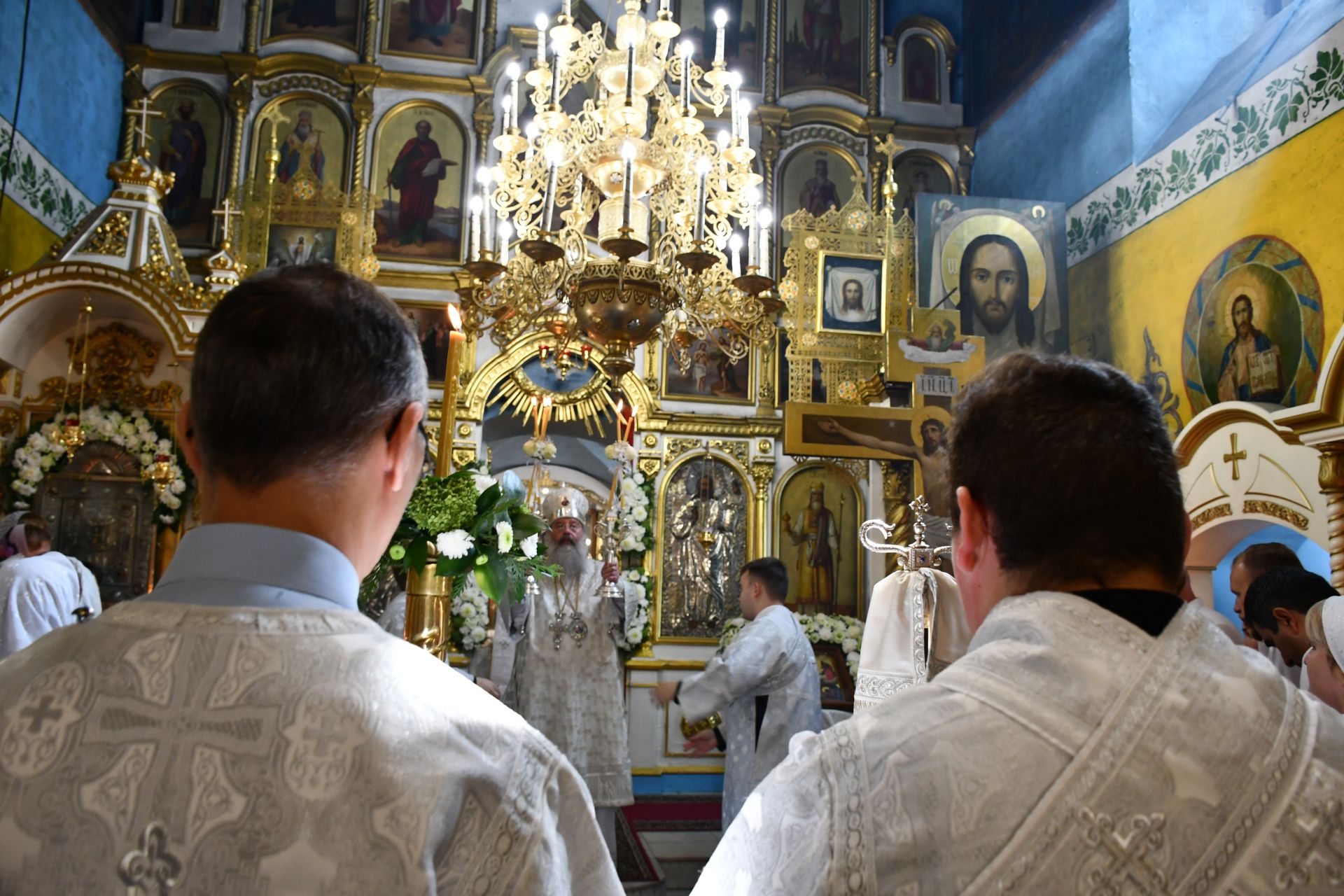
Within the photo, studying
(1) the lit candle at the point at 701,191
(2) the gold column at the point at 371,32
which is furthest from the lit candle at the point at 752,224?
(2) the gold column at the point at 371,32

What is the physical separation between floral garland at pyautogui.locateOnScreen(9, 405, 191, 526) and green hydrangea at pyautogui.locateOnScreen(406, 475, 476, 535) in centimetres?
573

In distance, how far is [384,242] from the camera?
10.0m

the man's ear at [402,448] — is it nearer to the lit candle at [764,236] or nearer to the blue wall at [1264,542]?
the lit candle at [764,236]

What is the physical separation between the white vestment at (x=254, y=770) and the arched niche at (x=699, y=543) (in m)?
8.72

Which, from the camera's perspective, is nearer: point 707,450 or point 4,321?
point 4,321

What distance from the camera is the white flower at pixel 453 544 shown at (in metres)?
2.86

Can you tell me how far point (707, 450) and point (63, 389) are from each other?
558cm

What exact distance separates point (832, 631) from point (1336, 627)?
6.92 meters

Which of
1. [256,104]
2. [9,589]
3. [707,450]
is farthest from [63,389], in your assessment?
[707,450]

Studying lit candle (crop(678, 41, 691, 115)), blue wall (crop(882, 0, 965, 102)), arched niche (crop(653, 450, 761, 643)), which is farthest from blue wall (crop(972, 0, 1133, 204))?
lit candle (crop(678, 41, 691, 115))

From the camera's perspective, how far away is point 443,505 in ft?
9.49

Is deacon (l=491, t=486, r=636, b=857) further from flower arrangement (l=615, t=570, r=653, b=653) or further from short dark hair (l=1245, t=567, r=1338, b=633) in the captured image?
short dark hair (l=1245, t=567, r=1338, b=633)

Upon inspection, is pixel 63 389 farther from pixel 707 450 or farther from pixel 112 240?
pixel 707 450

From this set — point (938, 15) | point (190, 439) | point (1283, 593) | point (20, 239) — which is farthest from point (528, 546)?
point (938, 15)
